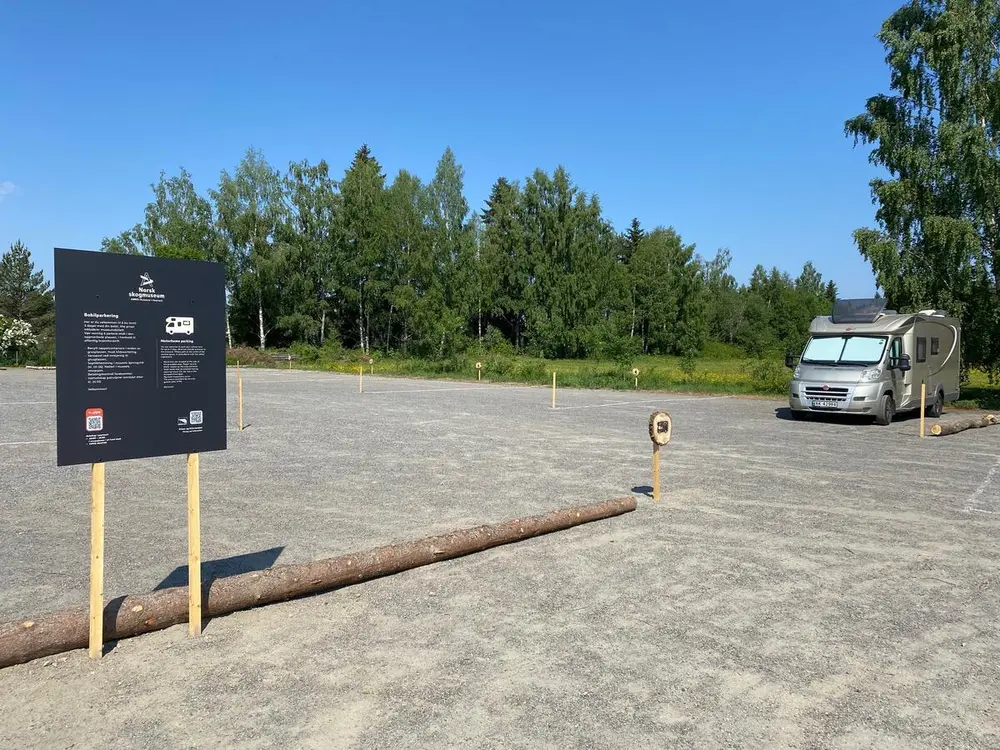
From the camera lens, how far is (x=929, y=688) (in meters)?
3.75

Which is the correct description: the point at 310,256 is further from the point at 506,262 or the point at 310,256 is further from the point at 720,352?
the point at 720,352

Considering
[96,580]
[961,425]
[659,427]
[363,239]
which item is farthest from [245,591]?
[363,239]

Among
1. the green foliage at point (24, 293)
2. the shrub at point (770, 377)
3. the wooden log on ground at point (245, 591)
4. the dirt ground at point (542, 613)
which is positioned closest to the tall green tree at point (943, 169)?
the shrub at point (770, 377)

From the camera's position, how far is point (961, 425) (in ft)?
49.4

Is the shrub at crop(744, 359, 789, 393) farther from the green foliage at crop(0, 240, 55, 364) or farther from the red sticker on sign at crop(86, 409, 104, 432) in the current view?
the green foliage at crop(0, 240, 55, 364)

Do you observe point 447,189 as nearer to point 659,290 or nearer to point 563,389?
point 659,290

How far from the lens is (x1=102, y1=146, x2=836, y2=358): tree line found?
59863mm

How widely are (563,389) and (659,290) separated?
127ft

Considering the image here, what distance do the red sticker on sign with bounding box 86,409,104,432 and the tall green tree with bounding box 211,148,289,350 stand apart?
57.9 m

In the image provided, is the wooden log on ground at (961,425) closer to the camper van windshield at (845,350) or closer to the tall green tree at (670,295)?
the camper van windshield at (845,350)

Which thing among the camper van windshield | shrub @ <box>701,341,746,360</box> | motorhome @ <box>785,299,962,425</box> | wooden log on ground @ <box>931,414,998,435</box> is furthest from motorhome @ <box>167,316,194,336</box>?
shrub @ <box>701,341,746,360</box>

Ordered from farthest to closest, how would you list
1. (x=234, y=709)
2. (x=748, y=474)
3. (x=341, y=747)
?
(x=748, y=474) → (x=234, y=709) → (x=341, y=747)

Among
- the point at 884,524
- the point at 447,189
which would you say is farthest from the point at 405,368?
the point at 884,524

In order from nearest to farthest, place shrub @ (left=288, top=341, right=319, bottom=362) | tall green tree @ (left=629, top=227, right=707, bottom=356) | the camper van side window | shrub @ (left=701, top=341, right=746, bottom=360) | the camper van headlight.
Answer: the camper van headlight
the camper van side window
shrub @ (left=288, top=341, right=319, bottom=362)
tall green tree @ (left=629, top=227, right=707, bottom=356)
shrub @ (left=701, top=341, right=746, bottom=360)
